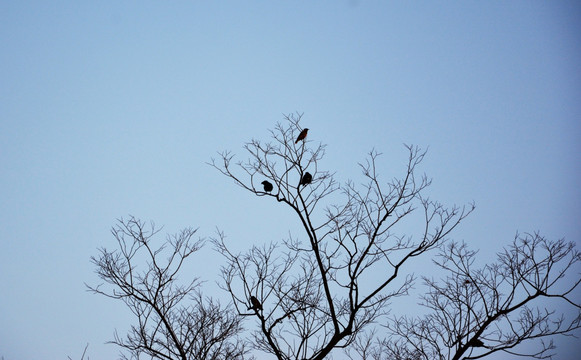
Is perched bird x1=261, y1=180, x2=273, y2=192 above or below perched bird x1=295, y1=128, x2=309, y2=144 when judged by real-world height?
below

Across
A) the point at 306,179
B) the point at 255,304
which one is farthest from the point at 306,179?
the point at 255,304

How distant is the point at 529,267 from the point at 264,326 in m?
5.86

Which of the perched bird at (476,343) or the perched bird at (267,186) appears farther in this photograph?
the perched bird at (476,343)

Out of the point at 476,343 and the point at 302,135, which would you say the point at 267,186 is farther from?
the point at 476,343

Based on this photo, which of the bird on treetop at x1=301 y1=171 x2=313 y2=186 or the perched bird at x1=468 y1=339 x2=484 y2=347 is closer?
the bird on treetop at x1=301 y1=171 x2=313 y2=186

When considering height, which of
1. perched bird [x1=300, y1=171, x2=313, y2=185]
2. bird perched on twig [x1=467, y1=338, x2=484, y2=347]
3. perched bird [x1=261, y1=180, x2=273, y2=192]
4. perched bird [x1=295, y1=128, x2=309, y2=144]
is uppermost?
perched bird [x1=295, y1=128, x2=309, y2=144]

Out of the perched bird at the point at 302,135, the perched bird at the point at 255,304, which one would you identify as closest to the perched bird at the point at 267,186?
the perched bird at the point at 302,135

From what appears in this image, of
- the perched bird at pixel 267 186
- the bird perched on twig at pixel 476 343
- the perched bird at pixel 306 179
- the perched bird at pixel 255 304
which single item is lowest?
the bird perched on twig at pixel 476 343

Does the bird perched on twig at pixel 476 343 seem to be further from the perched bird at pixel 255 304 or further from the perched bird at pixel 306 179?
the perched bird at pixel 306 179

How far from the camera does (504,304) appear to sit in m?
8.35

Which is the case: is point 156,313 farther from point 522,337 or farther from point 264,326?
point 522,337

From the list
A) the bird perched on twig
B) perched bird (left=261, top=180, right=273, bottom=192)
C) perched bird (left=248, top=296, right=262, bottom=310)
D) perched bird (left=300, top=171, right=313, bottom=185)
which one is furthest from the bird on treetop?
the bird perched on twig

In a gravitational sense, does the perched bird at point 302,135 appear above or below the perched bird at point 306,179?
above

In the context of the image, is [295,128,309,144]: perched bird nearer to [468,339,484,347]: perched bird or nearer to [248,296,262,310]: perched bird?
[248,296,262,310]: perched bird
